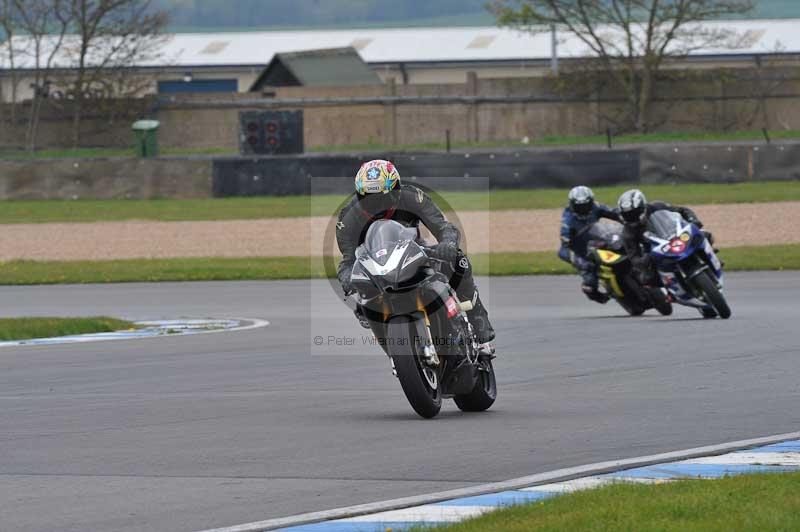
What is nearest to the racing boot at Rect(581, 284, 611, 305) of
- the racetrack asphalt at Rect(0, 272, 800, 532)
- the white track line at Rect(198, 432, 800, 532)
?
the racetrack asphalt at Rect(0, 272, 800, 532)

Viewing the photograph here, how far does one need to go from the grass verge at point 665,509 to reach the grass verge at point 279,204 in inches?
1080

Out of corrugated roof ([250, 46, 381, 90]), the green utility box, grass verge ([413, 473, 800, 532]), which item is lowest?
grass verge ([413, 473, 800, 532])

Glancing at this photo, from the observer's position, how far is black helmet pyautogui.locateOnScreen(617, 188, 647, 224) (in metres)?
16.6

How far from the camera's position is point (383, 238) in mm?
9328

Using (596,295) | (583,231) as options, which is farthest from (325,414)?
(583,231)

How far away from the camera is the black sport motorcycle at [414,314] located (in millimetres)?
9188

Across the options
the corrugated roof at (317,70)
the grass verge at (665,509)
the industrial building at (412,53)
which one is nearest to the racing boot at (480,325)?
the grass verge at (665,509)

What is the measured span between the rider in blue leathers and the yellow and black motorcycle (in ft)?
0.87

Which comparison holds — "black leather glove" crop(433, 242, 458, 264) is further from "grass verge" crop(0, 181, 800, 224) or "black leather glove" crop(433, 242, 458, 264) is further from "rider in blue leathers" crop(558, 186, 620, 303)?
"grass verge" crop(0, 181, 800, 224)

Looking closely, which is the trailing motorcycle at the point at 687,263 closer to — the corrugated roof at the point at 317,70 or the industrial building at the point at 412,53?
Answer: the corrugated roof at the point at 317,70

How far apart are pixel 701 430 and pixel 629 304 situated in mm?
8776

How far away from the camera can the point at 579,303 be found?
19203mm

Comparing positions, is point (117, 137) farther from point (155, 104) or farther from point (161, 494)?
point (161, 494)

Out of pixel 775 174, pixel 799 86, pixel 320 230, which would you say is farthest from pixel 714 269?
pixel 799 86
